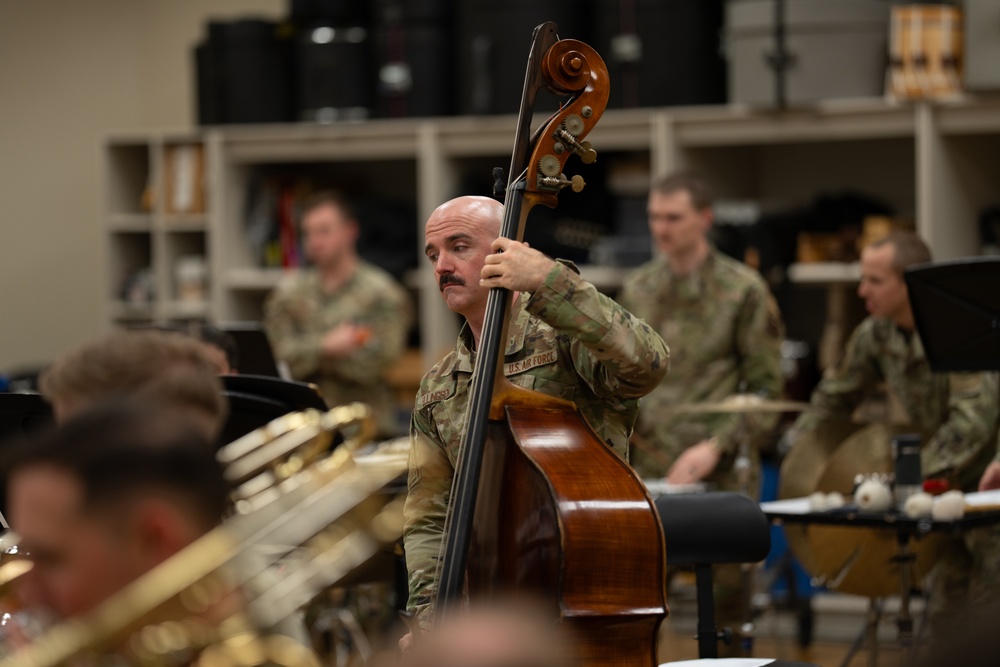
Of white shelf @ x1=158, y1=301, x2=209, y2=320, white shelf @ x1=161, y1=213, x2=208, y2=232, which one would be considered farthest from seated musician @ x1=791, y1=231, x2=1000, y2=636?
white shelf @ x1=161, y1=213, x2=208, y2=232

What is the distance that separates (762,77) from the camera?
19.5 ft

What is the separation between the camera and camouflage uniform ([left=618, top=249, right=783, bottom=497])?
5.06m

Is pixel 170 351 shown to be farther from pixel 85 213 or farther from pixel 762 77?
pixel 85 213

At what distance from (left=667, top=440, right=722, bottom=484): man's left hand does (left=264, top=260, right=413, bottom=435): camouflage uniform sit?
1.67 metres

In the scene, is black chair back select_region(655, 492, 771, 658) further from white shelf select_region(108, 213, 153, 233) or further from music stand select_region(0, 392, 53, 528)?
white shelf select_region(108, 213, 153, 233)

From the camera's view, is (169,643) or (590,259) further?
(590,259)

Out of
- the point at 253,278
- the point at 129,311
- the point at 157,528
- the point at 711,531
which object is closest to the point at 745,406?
the point at 711,531

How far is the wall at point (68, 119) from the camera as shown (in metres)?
8.03

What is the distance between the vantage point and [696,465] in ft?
15.9

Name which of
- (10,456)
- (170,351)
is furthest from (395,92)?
(10,456)

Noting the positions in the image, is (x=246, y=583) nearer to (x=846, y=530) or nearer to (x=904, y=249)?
(x=846, y=530)

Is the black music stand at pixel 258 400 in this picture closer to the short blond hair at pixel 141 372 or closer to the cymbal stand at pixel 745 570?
the short blond hair at pixel 141 372

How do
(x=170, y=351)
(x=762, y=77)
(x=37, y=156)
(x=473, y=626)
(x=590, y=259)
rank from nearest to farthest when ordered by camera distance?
(x=473, y=626) → (x=170, y=351) → (x=762, y=77) → (x=590, y=259) → (x=37, y=156)

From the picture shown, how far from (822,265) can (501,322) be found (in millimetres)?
3802
